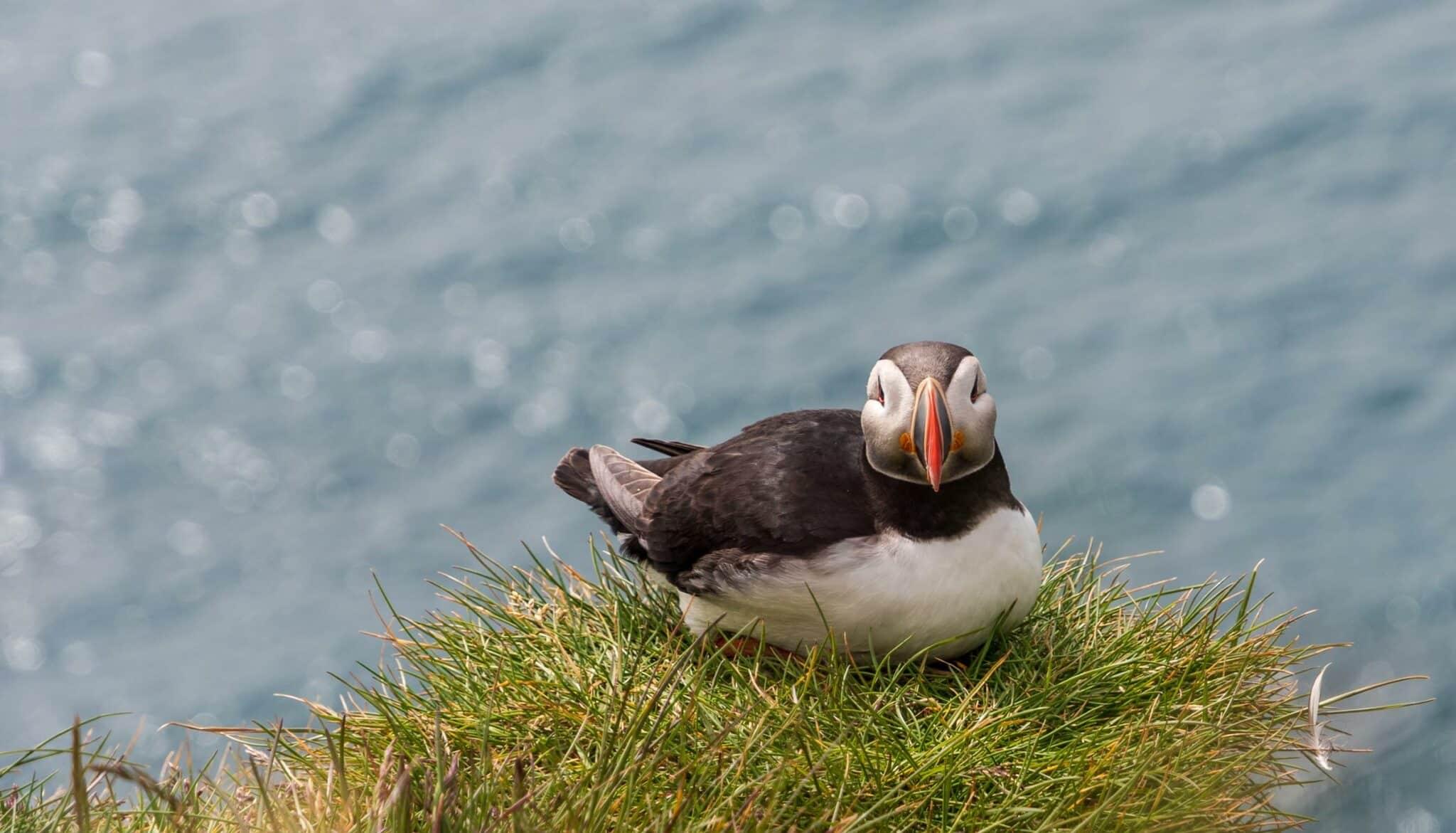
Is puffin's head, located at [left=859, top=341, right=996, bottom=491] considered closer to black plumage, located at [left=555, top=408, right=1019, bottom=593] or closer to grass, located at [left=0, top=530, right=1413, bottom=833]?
black plumage, located at [left=555, top=408, right=1019, bottom=593]

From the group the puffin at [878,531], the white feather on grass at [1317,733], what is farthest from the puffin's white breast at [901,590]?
the white feather on grass at [1317,733]

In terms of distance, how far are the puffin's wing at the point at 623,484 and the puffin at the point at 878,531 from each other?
211 millimetres

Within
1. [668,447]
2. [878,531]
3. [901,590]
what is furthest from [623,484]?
[901,590]

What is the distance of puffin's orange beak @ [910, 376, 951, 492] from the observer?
11.6 ft

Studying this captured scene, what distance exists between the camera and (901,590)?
375cm

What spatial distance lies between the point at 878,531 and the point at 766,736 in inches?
26.2

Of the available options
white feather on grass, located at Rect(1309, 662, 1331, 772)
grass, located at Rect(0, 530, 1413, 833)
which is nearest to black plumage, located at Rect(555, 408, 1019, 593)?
grass, located at Rect(0, 530, 1413, 833)

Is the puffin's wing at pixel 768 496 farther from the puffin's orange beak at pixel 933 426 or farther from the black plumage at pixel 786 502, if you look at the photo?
the puffin's orange beak at pixel 933 426

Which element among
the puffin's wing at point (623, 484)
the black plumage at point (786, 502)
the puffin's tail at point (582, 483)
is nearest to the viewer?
the black plumage at point (786, 502)

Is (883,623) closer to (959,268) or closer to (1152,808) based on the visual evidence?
(1152,808)

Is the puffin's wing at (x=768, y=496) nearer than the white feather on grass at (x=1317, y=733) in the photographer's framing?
No

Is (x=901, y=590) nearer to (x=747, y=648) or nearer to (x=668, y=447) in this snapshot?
(x=747, y=648)

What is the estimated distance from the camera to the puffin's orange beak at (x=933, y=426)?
355cm

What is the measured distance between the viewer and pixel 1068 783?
3.32 metres
